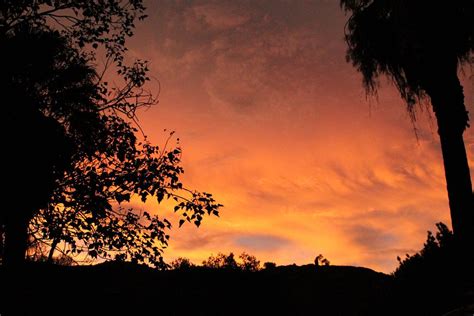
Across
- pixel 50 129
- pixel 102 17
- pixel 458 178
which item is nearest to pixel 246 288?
pixel 458 178

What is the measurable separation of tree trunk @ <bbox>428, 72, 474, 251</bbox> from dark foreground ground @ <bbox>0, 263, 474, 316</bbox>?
10.7 feet

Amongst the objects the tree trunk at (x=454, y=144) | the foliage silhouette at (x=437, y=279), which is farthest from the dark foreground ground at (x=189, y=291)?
the foliage silhouette at (x=437, y=279)

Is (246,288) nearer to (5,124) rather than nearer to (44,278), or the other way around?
(44,278)

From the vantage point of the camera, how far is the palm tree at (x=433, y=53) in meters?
13.3

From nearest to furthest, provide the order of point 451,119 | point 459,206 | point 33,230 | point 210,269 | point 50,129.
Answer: point 50,129, point 33,230, point 459,206, point 451,119, point 210,269

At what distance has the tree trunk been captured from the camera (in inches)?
507

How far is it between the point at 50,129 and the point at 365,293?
11.8 m

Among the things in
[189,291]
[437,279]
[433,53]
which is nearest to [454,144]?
[433,53]

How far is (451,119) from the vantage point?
45.4 ft

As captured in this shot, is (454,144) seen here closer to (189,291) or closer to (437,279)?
(437,279)

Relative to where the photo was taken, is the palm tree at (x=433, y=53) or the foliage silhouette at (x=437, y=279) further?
the palm tree at (x=433, y=53)

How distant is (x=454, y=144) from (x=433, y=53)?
3116 millimetres

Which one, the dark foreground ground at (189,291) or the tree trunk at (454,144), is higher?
the tree trunk at (454,144)

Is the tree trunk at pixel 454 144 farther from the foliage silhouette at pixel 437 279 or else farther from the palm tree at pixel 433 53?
the foliage silhouette at pixel 437 279
